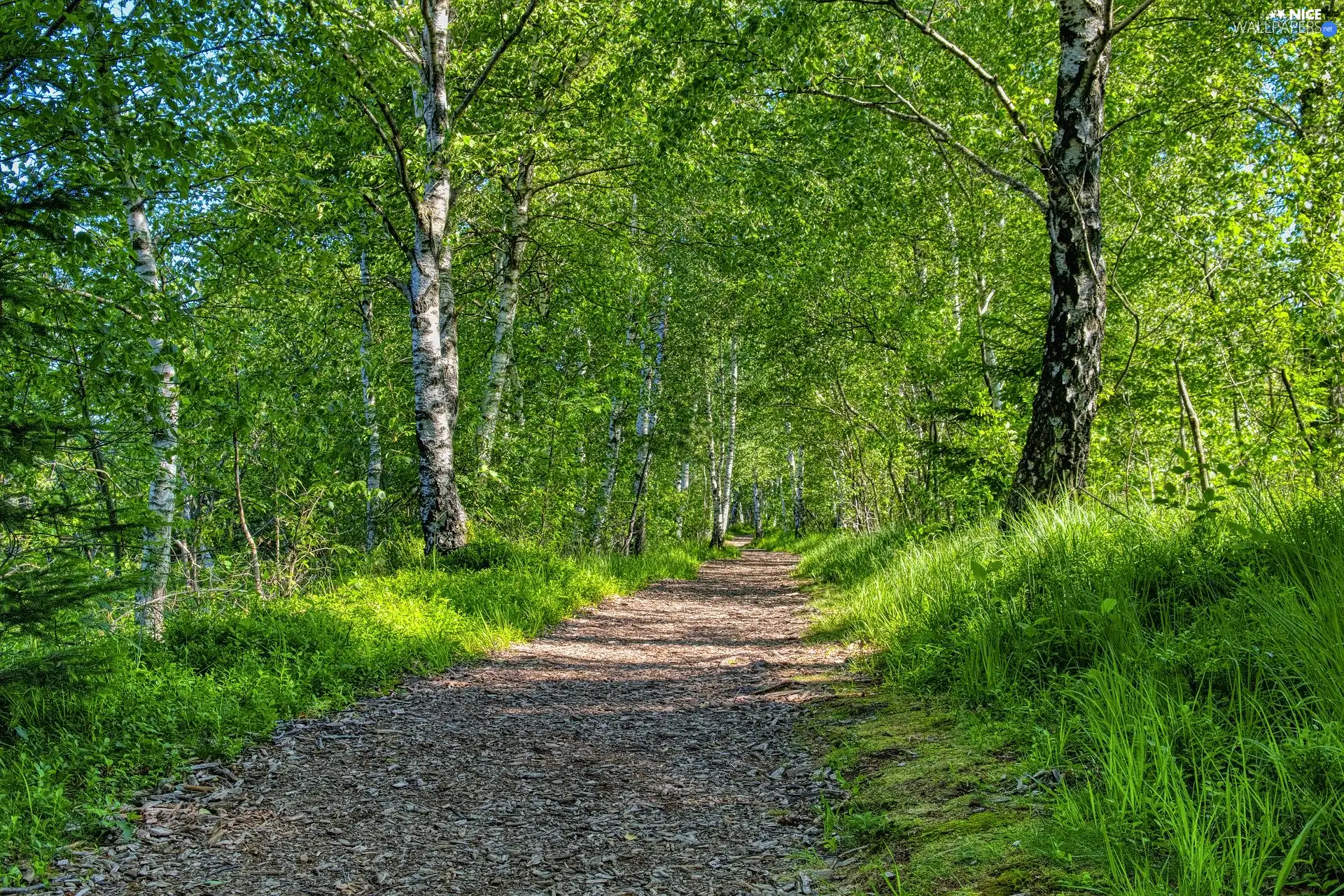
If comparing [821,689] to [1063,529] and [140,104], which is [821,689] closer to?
[1063,529]

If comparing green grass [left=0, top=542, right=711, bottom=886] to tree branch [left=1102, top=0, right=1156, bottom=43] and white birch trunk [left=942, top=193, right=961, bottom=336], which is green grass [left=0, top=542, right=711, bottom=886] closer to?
tree branch [left=1102, top=0, right=1156, bottom=43]

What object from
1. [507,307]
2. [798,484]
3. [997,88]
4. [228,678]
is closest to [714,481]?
[798,484]

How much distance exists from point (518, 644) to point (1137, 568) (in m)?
5.95

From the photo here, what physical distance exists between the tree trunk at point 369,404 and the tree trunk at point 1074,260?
410 inches

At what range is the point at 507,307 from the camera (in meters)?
12.4

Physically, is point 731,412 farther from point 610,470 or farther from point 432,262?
point 432,262

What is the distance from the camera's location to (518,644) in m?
8.05

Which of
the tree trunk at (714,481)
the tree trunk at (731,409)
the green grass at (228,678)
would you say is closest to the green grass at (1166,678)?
the green grass at (228,678)

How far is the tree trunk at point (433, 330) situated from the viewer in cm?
959

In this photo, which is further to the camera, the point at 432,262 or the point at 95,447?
the point at 432,262

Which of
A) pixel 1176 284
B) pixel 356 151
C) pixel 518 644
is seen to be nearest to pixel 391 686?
pixel 518 644

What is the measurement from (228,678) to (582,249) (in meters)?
10.3

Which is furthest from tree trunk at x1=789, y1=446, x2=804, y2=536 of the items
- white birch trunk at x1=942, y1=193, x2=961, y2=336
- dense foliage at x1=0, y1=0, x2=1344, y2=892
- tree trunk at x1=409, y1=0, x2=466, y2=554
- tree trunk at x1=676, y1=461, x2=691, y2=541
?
tree trunk at x1=409, y1=0, x2=466, y2=554

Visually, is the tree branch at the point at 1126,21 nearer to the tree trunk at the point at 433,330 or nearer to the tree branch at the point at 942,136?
the tree branch at the point at 942,136
